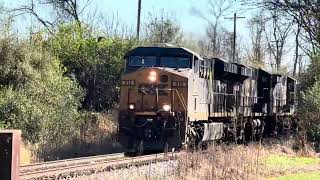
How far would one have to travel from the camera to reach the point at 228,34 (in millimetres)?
67688

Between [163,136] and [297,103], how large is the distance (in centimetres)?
1090

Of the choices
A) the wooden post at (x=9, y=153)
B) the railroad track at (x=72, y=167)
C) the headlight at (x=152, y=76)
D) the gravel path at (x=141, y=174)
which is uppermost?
the headlight at (x=152, y=76)

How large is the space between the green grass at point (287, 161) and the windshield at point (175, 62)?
4165 millimetres

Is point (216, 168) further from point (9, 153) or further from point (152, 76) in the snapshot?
point (9, 153)

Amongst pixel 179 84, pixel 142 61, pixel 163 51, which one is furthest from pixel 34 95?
pixel 179 84

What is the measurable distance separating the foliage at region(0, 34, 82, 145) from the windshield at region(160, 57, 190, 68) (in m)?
4.43

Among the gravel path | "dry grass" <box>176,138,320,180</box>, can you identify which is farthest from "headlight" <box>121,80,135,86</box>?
the gravel path

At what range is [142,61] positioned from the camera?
18.3m

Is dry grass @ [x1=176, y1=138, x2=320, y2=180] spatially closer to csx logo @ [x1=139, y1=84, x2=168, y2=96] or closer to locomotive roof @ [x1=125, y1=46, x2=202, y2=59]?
csx logo @ [x1=139, y1=84, x2=168, y2=96]

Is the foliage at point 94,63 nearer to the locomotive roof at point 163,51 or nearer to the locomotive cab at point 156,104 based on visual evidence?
the locomotive roof at point 163,51

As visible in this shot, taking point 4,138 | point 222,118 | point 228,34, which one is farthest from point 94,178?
point 228,34

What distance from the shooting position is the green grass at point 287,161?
14450mm

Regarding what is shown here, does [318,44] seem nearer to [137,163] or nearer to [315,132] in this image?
[315,132]

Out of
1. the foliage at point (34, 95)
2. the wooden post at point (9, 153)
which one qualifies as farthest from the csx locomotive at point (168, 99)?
the wooden post at point (9, 153)
